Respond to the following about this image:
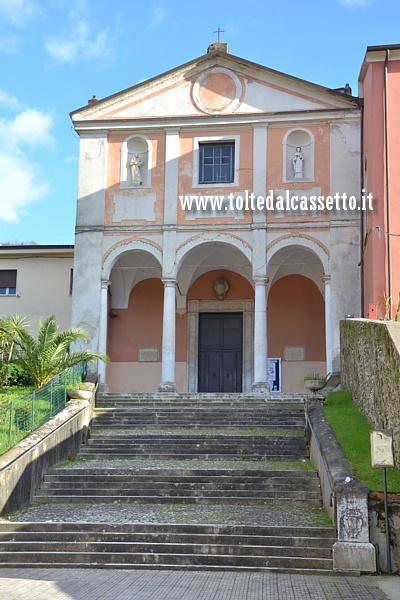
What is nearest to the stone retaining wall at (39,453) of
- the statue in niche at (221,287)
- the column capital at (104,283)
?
the column capital at (104,283)

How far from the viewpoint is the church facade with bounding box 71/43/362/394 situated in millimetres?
20219

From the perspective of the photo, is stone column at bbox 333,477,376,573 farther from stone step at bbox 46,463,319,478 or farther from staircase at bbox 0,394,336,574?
stone step at bbox 46,463,319,478

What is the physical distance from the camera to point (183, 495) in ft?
39.6

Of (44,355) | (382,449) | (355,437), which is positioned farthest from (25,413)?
(382,449)

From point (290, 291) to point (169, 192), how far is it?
15.5 feet

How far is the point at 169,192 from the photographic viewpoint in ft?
68.6

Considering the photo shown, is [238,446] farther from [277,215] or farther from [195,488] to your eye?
[277,215]

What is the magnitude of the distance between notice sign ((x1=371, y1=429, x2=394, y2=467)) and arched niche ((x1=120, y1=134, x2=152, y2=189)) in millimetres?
13476

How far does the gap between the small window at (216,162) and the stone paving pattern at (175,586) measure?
44.8ft

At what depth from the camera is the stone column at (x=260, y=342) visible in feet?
63.1

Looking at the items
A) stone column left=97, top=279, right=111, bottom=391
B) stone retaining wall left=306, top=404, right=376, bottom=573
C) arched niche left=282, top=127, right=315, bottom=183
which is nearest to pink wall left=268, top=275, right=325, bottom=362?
arched niche left=282, top=127, right=315, bottom=183

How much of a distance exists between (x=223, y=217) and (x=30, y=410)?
889cm

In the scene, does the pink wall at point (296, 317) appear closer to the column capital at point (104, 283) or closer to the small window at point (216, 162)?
→ the small window at point (216, 162)

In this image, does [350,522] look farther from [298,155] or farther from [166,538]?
[298,155]
